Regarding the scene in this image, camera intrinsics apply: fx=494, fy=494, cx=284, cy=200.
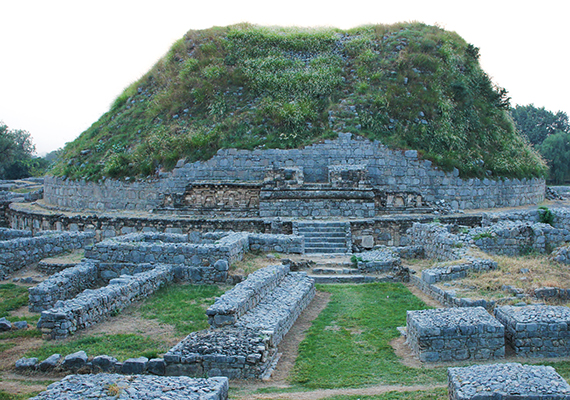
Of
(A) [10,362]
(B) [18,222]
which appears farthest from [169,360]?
(B) [18,222]

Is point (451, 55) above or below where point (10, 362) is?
above

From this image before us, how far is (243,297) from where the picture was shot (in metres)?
8.66

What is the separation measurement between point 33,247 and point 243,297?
27.1 feet

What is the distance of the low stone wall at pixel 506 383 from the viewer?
5.21 metres

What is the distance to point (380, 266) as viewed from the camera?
1305 centimetres

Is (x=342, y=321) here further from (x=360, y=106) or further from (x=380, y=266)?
(x=360, y=106)

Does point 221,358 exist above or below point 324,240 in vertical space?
below

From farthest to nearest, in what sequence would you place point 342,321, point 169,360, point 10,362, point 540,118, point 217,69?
1. point 540,118
2. point 217,69
3. point 342,321
4. point 10,362
5. point 169,360

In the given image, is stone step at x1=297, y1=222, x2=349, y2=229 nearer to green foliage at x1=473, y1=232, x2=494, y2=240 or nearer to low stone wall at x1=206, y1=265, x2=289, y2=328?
green foliage at x1=473, y1=232, x2=494, y2=240

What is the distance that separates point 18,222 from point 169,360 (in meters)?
20.0

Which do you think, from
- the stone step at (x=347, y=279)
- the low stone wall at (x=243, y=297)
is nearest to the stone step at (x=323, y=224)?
the stone step at (x=347, y=279)

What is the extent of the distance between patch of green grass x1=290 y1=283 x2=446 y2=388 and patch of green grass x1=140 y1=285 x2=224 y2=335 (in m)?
2.18

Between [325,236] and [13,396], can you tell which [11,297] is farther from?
[325,236]

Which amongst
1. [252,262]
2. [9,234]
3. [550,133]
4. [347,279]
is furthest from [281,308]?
[550,133]
